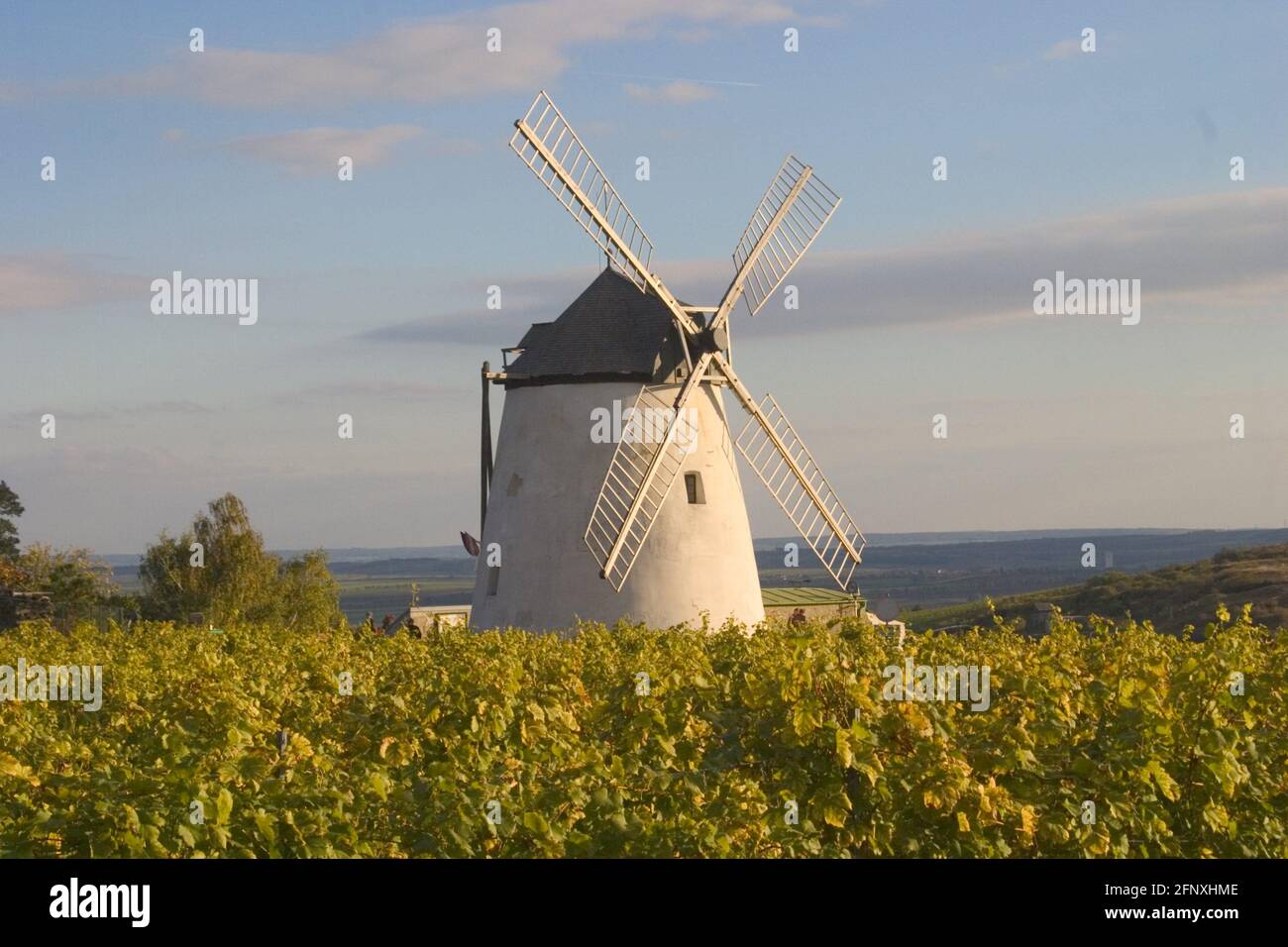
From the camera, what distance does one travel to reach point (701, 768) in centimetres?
1019

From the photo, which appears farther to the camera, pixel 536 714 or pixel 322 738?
pixel 322 738

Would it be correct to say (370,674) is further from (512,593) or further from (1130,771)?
(512,593)

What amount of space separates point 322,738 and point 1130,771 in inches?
258

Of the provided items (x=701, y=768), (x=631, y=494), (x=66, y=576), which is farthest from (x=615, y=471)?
(x=66, y=576)

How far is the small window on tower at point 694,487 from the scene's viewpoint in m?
29.0

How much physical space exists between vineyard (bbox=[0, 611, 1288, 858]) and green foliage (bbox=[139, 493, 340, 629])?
49.0 meters

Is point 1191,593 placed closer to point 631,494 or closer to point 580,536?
point 631,494

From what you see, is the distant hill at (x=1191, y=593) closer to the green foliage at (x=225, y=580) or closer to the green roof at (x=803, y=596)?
the green roof at (x=803, y=596)

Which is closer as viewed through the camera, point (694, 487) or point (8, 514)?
point (694, 487)

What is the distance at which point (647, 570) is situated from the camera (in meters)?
28.2

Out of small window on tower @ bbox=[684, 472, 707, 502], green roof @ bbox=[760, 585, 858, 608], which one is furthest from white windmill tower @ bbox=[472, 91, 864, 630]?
green roof @ bbox=[760, 585, 858, 608]

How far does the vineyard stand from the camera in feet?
27.3

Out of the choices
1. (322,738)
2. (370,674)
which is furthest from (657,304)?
(322,738)

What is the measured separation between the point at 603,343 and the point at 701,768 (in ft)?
62.9
